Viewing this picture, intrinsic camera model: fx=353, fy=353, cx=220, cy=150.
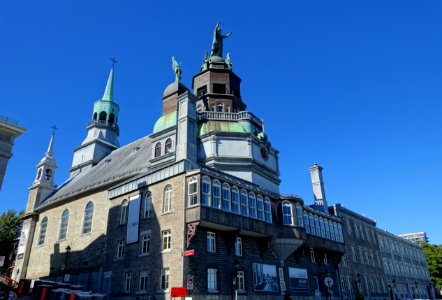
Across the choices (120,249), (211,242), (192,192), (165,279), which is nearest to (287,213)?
(211,242)

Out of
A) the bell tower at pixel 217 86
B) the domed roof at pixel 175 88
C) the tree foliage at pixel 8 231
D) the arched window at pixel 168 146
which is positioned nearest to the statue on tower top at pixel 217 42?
the bell tower at pixel 217 86

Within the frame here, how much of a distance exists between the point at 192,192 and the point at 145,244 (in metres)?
5.51

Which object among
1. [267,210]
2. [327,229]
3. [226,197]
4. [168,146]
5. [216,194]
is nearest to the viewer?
[216,194]

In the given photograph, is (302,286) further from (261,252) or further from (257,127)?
(257,127)

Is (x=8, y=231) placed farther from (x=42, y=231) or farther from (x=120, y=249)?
(x=120, y=249)

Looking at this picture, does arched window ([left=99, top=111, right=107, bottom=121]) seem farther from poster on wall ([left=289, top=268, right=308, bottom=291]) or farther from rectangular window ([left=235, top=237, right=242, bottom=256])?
poster on wall ([left=289, top=268, right=308, bottom=291])

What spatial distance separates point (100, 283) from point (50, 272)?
11920mm

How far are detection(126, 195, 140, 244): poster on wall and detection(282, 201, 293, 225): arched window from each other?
12020 mm

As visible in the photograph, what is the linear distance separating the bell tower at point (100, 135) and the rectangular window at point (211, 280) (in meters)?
33.8

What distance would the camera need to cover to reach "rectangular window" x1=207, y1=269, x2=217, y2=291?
906 inches

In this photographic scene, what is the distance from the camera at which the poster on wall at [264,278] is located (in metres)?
26.2

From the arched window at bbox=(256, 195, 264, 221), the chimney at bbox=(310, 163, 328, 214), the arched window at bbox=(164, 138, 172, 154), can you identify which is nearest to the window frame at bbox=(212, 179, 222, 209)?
the arched window at bbox=(256, 195, 264, 221)

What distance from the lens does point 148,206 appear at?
26.9 m

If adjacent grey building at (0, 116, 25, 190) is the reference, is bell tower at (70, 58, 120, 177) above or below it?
above
